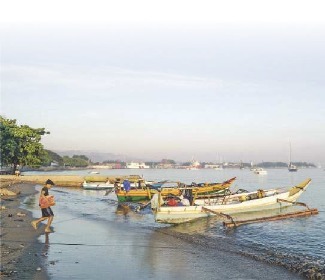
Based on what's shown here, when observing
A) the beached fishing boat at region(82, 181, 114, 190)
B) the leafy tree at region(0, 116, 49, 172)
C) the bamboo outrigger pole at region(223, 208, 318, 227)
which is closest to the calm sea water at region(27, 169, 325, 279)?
the bamboo outrigger pole at region(223, 208, 318, 227)

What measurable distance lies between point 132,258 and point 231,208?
53.3 feet

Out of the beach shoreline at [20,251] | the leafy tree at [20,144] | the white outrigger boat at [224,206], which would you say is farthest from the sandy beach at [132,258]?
the leafy tree at [20,144]

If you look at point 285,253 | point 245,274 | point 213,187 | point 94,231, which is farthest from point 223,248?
point 213,187

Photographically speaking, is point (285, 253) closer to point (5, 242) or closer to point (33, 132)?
point (5, 242)

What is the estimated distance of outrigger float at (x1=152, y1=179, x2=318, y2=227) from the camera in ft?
76.5

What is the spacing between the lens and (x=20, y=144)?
213ft

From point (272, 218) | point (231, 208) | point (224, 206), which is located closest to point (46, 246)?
point (272, 218)

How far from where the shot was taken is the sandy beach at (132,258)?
11.5m

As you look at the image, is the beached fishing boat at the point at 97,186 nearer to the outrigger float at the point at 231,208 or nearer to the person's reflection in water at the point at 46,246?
the outrigger float at the point at 231,208

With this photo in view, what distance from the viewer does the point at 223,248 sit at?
17281 mm

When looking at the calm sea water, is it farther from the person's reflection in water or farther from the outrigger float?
the outrigger float

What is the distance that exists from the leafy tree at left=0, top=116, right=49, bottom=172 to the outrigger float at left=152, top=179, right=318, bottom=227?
139ft

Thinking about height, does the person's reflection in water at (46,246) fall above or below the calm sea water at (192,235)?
above

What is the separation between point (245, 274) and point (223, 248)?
186 inches
